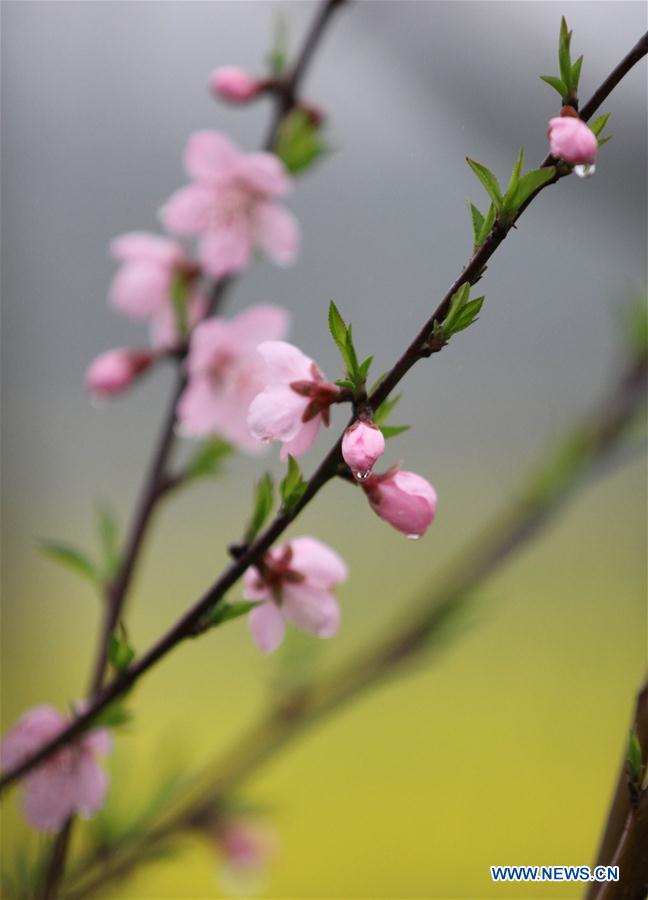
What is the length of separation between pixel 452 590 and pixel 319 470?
34cm

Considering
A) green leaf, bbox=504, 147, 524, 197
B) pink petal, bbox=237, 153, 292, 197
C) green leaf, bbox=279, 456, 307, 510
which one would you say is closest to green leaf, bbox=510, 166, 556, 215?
green leaf, bbox=504, 147, 524, 197

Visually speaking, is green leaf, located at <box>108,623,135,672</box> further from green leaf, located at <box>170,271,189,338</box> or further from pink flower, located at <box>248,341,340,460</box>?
green leaf, located at <box>170,271,189,338</box>

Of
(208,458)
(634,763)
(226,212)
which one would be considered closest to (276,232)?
(226,212)

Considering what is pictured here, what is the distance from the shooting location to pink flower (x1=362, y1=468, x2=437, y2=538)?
0.29 m

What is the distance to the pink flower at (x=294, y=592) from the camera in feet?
1.16

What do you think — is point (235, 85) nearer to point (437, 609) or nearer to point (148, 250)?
point (148, 250)

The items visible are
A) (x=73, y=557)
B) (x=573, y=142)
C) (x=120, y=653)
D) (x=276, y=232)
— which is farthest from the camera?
(x=276, y=232)

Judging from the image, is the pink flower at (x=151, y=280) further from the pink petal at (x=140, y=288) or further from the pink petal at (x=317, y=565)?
the pink petal at (x=317, y=565)

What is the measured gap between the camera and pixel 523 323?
21.6 inches

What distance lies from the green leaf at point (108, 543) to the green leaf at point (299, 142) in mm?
229

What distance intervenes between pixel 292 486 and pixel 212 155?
0.33 meters

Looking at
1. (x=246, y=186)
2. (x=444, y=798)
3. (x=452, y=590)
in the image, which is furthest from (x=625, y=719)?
(x=246, y=186)

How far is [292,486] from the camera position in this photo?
294mm

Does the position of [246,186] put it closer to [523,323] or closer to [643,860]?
[523,323]
